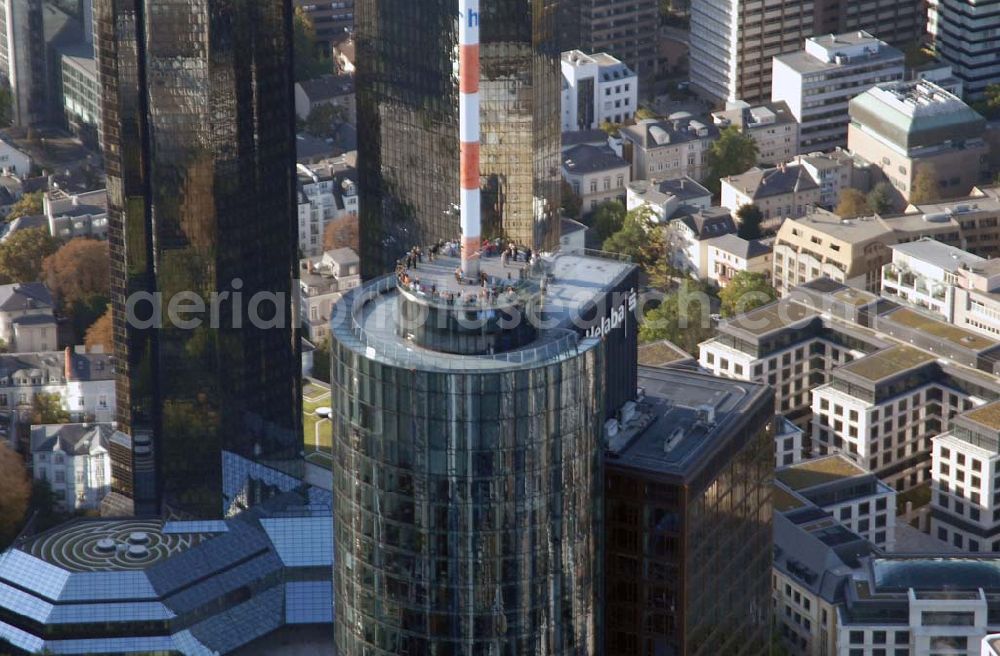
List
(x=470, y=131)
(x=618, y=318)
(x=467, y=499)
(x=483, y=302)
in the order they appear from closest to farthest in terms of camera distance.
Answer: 1. (x=467, y=499)
2. (x=483, y=302)
3. (x=470, y=131)
4. (x=618, y=318)

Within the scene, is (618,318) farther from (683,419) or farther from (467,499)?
(467,499)

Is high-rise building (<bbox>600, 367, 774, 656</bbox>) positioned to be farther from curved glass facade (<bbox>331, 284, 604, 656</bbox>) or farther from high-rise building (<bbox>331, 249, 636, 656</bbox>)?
curved glass facade (<bbox>331, 284, 604, 656</bbox>)

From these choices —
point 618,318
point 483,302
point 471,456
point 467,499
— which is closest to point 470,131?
point 483,302

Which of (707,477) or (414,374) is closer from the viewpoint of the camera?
(414,374)

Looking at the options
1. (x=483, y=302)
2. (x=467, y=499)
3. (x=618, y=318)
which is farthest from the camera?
(x=618, y=318)

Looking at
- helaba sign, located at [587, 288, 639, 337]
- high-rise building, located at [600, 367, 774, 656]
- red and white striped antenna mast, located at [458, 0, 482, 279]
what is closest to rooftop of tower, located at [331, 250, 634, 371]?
helaba sign, located at [587, 288, 639, 337]

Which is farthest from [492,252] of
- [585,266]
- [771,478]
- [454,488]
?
[771,478]

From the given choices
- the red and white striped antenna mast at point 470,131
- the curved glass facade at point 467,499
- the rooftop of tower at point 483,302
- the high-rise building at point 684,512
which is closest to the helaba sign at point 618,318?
the rooftop of tower at point 483,302

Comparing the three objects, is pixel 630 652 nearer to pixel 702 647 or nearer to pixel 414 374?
pixel 702 647
